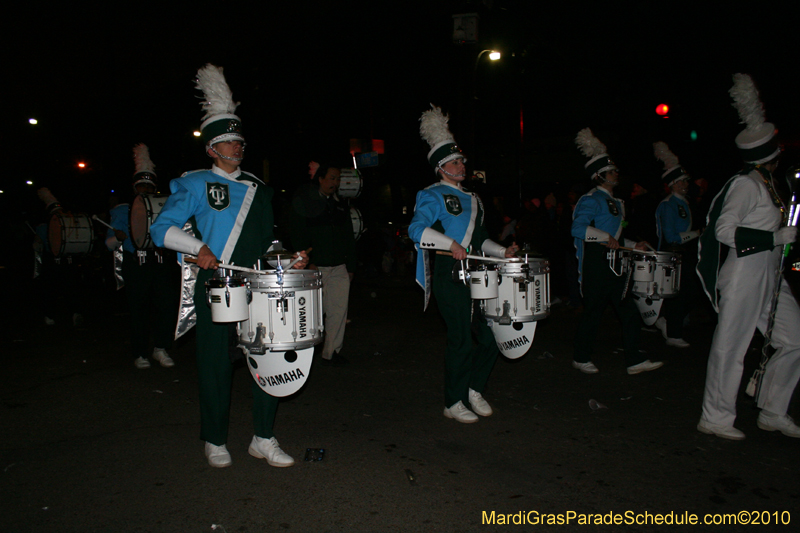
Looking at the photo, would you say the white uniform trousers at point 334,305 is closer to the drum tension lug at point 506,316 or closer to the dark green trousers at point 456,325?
the dark green trousers at point 456,325

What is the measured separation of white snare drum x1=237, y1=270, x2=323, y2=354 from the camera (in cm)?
345

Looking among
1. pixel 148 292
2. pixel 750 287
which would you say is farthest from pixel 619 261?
pixel 148 292

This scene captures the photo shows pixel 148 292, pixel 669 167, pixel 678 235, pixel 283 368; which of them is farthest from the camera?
pixel 669 167

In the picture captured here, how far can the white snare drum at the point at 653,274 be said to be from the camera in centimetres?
607

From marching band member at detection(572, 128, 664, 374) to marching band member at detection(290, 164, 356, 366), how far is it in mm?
2708

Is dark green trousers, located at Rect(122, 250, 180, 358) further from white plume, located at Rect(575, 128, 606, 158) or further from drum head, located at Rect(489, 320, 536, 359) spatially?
white plume, located at Rect(575, 128, 606, 158)

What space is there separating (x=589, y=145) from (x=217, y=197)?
441 cm

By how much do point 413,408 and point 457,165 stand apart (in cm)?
218

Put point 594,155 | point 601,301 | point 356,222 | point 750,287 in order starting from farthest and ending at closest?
1. point 356,222
2. point 594,155
3. point 601,301
4. point 750,287

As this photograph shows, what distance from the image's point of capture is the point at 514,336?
478 cm

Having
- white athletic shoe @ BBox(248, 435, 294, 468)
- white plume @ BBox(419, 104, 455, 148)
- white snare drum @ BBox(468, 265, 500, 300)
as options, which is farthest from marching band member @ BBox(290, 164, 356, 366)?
white athletic shoe @ BBox(248, 435, 294, 468)

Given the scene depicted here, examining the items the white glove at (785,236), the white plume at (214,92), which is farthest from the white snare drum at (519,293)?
the white plume at (214,92)

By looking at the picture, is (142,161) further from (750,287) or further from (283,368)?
(750,287)

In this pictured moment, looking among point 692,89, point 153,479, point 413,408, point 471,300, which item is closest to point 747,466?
point 471,300
